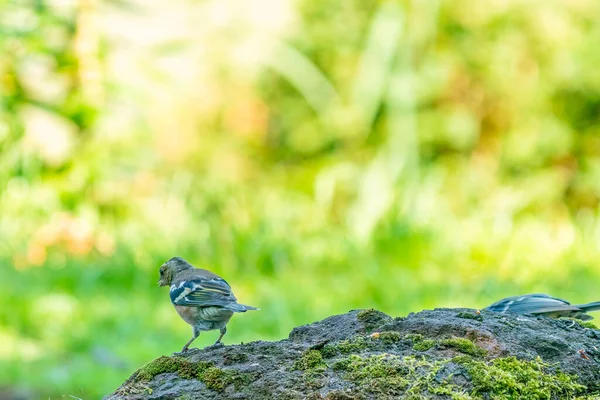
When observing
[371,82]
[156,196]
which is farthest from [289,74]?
[156,196]

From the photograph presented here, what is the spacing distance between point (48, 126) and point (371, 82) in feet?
10.4

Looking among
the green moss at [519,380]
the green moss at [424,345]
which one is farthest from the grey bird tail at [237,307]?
the green moss at [519,380]

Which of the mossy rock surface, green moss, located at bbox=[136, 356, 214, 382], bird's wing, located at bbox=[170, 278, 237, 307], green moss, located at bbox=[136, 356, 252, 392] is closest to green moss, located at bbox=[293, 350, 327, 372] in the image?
the mossy rock surface

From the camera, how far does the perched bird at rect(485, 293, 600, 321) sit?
3084mm

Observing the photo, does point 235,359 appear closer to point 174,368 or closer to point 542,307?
point 174,368

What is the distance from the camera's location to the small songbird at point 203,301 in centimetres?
283

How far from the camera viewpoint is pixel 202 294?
2852 mm

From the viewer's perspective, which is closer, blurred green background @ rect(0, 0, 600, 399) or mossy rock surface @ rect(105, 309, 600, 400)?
→ mossy rock surface @ rect(105, 309, 600, 400)

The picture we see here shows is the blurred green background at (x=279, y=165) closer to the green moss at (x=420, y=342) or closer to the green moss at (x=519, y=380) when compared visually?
the green moss at (x=420, y=342)

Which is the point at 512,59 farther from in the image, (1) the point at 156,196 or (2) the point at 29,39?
(2) the point at 29,39

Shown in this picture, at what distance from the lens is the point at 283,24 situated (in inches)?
461

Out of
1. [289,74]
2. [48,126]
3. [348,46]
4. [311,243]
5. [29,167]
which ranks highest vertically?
[348,46]

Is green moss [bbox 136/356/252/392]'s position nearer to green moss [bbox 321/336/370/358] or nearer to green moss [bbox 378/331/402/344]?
green moss [bbox 321/336/370/358]

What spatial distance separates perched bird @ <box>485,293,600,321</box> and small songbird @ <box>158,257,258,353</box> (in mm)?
900
